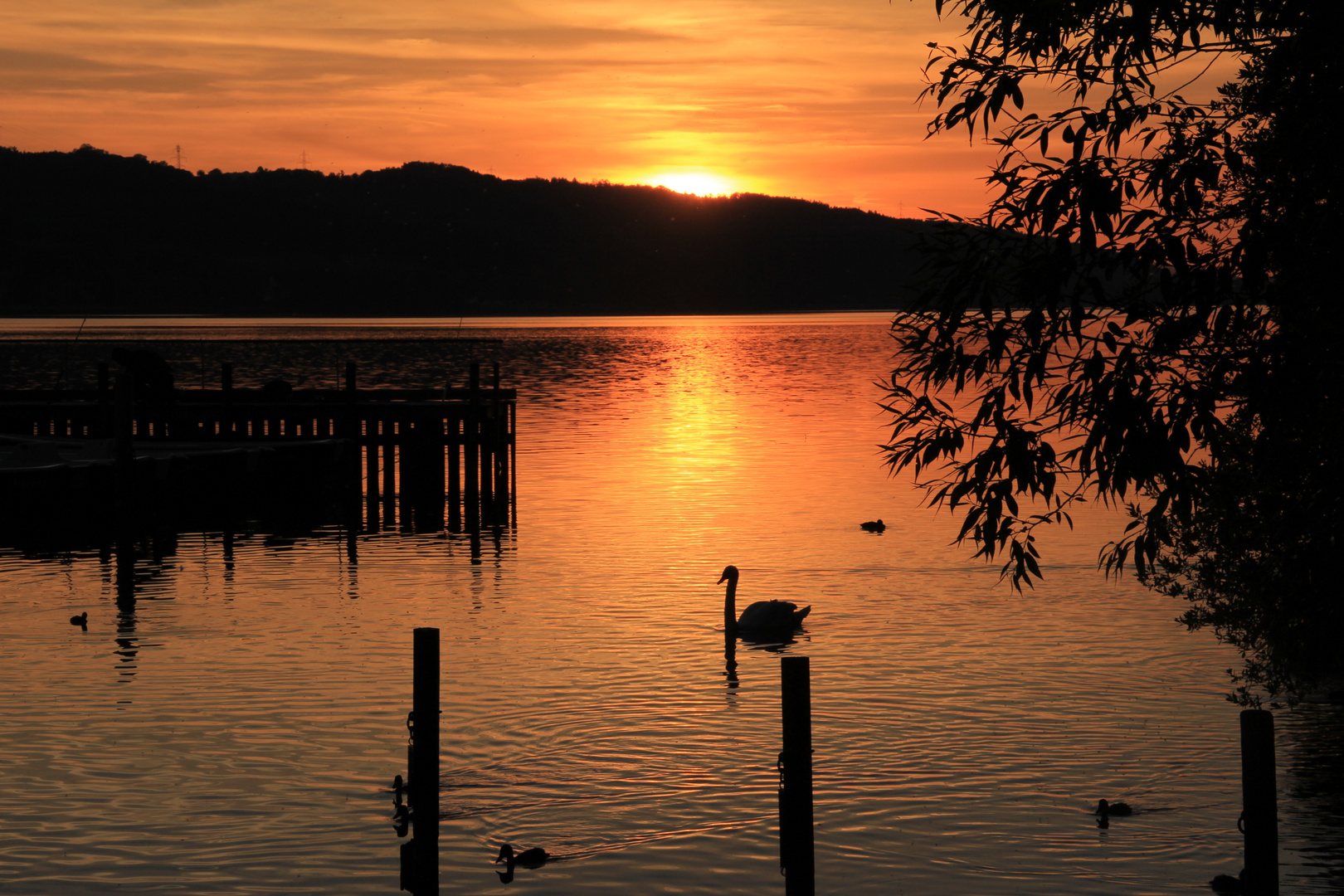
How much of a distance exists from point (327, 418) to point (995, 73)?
29020mm

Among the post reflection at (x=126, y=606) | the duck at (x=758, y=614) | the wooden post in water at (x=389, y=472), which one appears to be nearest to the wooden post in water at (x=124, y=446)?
the post reflection at (x=126, y=606)

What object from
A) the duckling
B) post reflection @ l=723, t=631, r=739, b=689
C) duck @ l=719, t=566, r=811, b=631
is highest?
duck @ l=719, t=566, r=811, b=631

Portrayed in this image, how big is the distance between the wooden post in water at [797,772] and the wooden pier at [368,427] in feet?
77.1

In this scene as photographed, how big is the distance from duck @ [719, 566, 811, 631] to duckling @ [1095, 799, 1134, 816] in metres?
7.79

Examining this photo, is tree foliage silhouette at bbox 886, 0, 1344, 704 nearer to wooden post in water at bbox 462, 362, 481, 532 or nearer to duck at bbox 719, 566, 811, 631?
duck at bbox 719, 566, 811, 631

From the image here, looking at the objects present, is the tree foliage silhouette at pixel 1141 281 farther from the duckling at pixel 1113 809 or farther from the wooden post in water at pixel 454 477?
the wooden post in water at pixel 454 477

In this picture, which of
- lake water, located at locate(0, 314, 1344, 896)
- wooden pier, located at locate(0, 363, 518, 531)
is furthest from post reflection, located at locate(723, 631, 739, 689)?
wooden pier, located at locate(0, 363, 518, 531)

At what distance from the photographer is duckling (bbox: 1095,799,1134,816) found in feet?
41.9

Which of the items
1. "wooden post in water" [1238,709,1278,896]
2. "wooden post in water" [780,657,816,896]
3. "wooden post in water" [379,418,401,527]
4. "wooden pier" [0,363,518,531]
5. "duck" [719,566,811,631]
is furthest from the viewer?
"wooden post in water" [379,418,401,527]

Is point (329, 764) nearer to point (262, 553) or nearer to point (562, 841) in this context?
point (562, 841)

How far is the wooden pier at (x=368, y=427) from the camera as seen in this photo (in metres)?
34.4

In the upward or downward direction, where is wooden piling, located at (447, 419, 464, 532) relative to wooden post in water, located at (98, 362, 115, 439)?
downward

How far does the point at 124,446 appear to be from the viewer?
26.7 metres

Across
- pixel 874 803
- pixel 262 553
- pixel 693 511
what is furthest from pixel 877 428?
pixel 874 803
